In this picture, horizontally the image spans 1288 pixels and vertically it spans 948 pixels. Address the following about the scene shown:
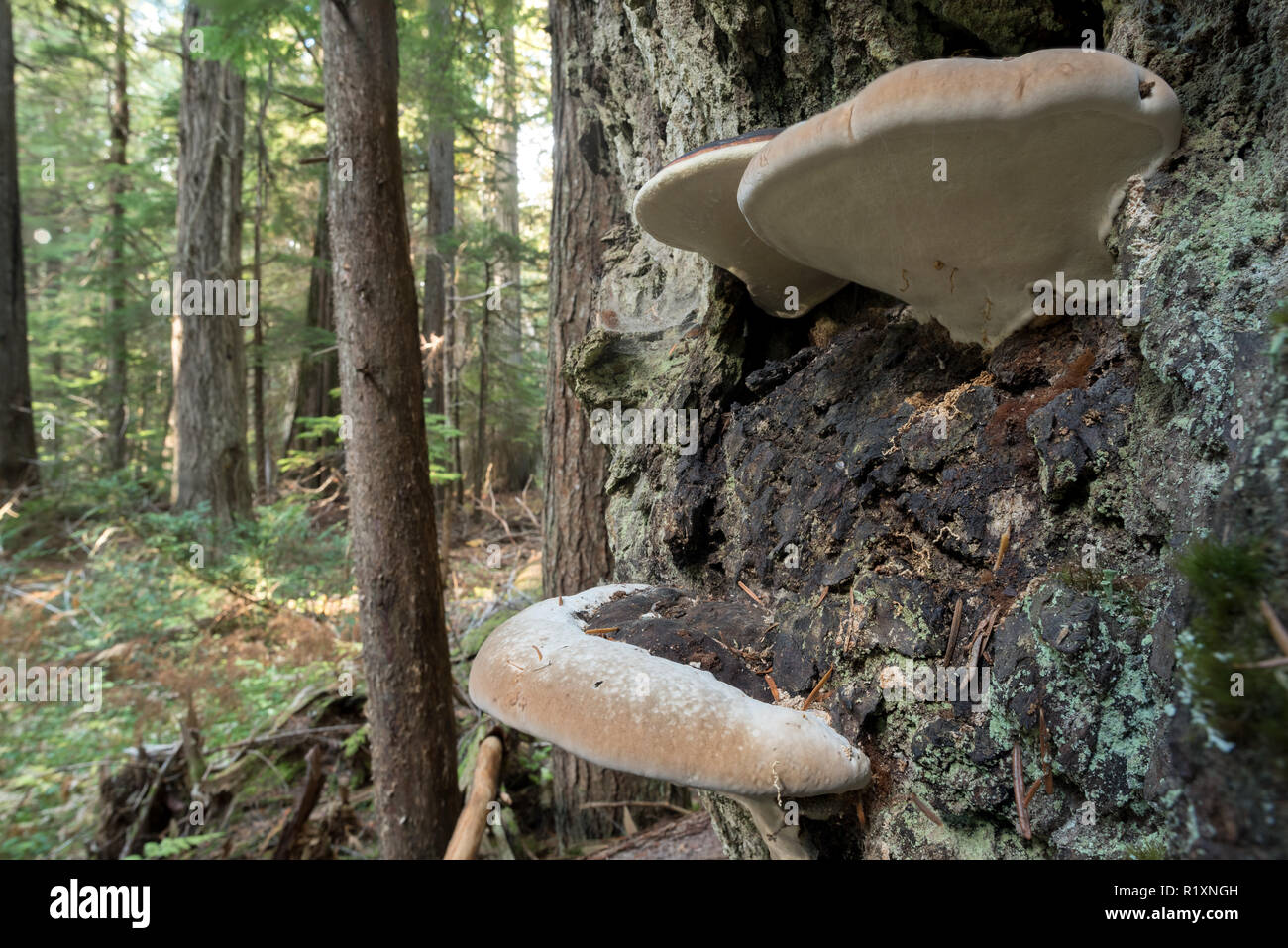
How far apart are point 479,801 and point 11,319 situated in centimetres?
1091

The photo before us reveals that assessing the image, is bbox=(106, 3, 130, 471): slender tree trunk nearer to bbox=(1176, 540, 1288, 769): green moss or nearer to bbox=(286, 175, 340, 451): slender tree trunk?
bbox=(286, 175, 340, 451): slender tree trunk

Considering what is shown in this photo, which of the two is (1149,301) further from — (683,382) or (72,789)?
(72,789)

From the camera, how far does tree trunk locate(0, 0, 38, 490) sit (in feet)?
29.7

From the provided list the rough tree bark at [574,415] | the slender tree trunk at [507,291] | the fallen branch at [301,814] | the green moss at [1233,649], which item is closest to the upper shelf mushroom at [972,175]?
the green moss at [1233,649]

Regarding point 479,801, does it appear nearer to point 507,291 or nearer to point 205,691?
point 205,691

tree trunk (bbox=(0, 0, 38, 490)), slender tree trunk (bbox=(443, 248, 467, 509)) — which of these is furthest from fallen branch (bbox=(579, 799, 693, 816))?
tree trunk (bbox=(0, 0, 38, 490))

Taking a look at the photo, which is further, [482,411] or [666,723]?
[482,411]

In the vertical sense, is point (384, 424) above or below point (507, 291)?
below

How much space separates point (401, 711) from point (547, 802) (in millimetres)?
1595

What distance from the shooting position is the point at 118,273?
11695mm

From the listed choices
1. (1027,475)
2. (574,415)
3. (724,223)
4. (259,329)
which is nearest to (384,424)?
(574,415)

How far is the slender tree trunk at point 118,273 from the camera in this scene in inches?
455

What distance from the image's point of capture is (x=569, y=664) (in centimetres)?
120
